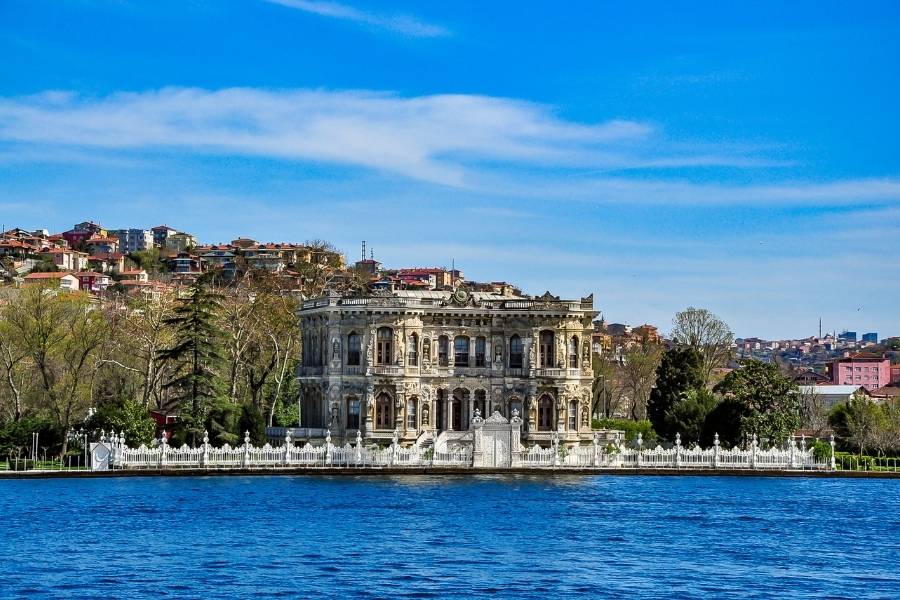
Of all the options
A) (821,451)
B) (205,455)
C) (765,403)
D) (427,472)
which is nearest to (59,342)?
(205,455)

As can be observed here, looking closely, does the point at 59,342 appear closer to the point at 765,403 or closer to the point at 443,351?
the point at 443,351

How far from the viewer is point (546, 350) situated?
74.2m

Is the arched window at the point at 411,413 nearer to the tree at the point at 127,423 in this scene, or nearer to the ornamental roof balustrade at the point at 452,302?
the ornamental roof balustrade at the point at 452,302

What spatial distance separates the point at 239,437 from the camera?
6956 cm

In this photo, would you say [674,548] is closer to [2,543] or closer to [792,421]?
[2,543]

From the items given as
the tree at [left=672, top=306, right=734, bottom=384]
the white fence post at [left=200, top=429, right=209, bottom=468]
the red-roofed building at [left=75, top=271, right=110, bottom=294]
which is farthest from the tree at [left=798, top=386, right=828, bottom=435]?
the red-roofed building at [left=75, top=271, right=110, bottom=294]

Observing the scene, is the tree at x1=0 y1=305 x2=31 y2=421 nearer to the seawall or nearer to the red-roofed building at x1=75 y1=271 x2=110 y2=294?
the seawall

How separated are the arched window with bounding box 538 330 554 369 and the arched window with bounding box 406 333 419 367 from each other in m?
5.76

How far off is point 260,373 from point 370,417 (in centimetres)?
1382

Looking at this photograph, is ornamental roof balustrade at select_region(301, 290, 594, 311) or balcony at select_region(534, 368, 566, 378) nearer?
ornamental roof balustrade at select_region(301, 290, 594, 311)

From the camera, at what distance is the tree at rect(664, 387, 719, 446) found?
77.3 meters

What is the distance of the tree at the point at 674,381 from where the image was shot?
84562 millimetres

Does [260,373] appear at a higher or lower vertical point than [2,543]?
higher

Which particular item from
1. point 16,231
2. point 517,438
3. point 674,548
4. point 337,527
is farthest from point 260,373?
point 16,231
